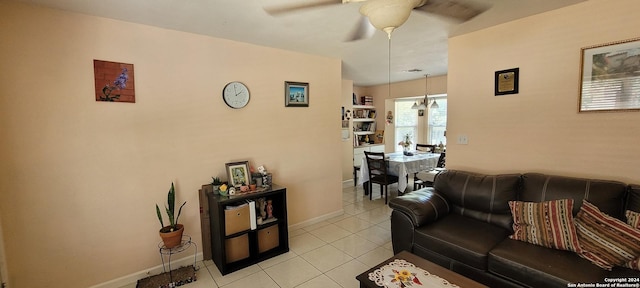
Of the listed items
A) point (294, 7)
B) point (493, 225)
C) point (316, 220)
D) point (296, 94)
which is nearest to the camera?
point (294, 7)

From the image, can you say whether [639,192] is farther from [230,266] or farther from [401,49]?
[230,266]

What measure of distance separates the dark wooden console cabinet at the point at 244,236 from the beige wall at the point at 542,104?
2.06 m

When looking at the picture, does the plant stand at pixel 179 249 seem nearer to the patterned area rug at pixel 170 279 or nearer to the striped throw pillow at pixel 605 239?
the patterned area rug at pixel 170 279

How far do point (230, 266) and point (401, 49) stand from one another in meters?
3.00

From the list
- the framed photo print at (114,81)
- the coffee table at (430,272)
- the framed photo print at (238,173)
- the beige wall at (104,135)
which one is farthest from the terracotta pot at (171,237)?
the coffee table at (430,272)

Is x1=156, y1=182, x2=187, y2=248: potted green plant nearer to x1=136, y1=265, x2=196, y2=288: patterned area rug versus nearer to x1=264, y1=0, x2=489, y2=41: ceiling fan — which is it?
x1=136, y1=265, x2=196, y2=288: patterned area rug

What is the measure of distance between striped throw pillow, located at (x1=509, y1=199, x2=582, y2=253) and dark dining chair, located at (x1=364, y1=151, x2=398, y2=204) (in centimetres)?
228

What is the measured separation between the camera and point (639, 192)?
1.75 meters

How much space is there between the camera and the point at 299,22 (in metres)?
2.23

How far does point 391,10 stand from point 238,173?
2.07 m

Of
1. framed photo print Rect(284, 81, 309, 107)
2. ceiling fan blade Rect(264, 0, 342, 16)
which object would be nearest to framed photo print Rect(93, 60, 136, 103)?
ceiling fan blade Rect(264, 0, 342, 16)

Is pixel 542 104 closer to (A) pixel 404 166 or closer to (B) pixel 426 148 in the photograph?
(A) pixel 404 166

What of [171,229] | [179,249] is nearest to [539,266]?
[171,229]

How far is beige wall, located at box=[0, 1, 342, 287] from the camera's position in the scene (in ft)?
6.17
